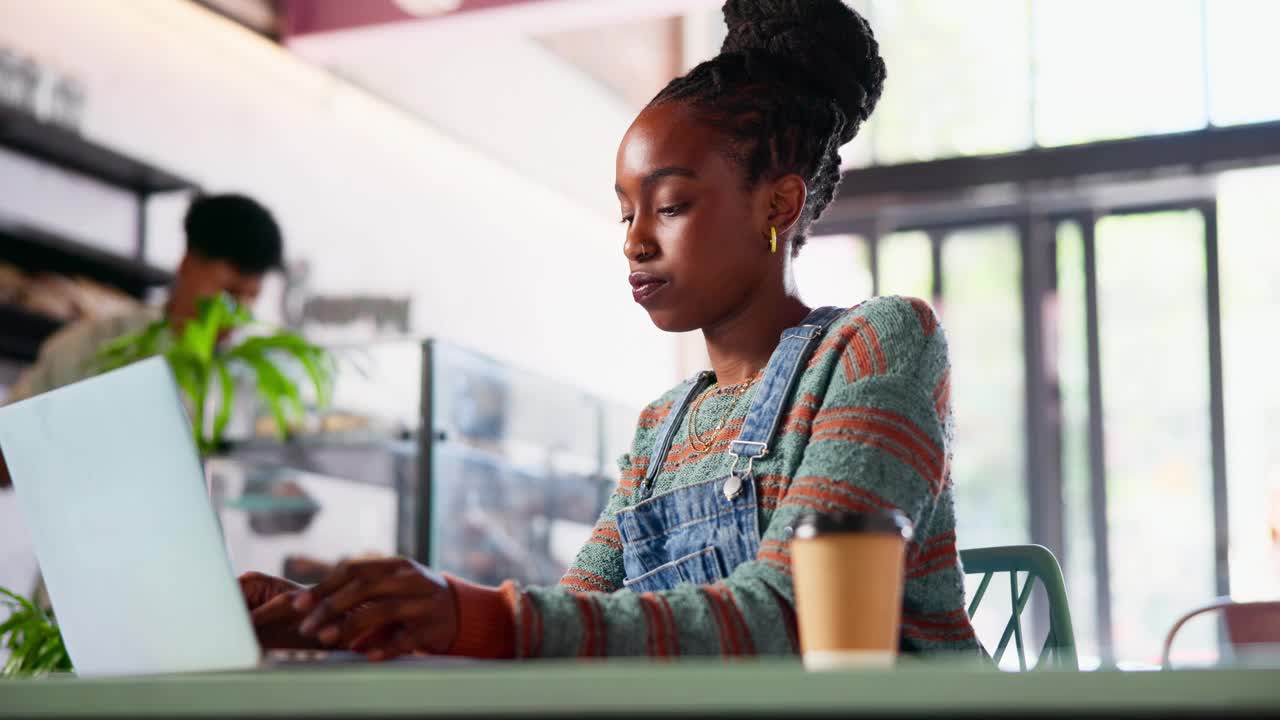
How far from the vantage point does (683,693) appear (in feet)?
1.64

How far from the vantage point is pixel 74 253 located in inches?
141

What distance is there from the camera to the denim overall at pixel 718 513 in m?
1.21

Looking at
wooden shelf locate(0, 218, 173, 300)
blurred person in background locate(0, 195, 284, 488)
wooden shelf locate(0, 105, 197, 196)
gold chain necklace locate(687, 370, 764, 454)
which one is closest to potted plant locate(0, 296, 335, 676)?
blurred person in background locate(0, 195, 284, 488)

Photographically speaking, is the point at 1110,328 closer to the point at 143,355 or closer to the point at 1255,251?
the point at 1255,251

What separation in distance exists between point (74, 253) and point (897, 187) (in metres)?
4.56

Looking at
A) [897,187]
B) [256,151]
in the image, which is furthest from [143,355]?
[897,187]

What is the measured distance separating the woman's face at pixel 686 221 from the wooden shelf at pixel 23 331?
2.52 m

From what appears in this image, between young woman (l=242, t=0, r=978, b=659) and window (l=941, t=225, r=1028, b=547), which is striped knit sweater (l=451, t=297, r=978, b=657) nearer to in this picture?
young woman (l=242, t=0, r=978, b=659)

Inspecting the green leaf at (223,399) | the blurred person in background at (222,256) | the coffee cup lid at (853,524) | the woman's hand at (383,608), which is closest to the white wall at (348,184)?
the blurred person in background at (222,256)

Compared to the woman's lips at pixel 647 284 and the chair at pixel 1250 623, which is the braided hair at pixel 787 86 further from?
the chair at pixel 1250 623

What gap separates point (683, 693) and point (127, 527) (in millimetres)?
452

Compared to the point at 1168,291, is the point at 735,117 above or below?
below

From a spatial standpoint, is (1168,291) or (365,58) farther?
(1168,291)

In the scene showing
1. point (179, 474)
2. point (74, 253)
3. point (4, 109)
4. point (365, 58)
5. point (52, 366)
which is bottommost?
point (179, 474)
